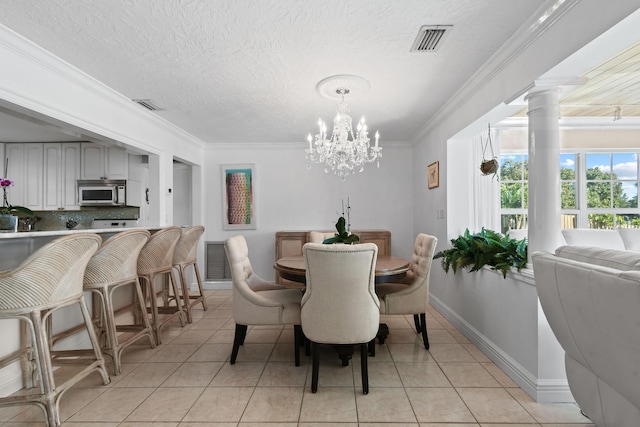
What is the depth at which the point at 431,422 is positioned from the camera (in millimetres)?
1838

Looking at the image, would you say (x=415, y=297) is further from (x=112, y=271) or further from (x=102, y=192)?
(x=102, y=192)

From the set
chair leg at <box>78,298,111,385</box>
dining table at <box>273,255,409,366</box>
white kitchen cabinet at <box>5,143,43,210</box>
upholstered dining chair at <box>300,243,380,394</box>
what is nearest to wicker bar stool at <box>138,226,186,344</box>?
chair leg at <box>78,298,111,385</box>

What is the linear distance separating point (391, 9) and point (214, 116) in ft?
8.68

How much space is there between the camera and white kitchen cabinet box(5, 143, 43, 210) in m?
5.01

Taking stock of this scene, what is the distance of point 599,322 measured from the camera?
1298 mm

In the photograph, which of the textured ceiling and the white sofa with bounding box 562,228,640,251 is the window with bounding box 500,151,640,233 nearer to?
the white sofa with bounding box 562,228,640,251

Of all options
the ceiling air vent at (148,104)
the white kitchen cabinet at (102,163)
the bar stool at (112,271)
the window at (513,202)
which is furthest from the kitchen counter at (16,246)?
the window at (513,202)

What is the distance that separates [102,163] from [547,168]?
564 cm

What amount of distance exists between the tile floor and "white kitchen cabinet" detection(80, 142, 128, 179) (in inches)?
124

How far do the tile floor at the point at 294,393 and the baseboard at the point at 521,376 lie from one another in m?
0.05

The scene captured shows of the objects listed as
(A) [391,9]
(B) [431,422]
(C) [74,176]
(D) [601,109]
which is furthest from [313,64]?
(C) [74,176]

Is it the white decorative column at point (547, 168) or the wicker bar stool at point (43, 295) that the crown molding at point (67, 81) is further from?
the white decorative column at point (547, 168)

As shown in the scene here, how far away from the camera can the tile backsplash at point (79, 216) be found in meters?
5.32

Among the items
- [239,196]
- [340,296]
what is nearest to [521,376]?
[340,296]
